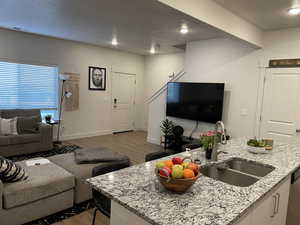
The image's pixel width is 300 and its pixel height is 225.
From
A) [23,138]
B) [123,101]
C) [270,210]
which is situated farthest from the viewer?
[123,101]

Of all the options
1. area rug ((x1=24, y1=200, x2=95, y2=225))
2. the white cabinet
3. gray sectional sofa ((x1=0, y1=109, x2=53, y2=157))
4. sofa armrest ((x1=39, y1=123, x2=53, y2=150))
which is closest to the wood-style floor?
sofa armrest ((x1=39, y1=123, x2=53, y2=150))

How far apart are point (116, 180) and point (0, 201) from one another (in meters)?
1.36

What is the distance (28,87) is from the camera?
548 centimetres

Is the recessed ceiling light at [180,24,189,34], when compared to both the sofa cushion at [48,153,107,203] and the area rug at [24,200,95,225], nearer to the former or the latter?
the sofa cushion at [48,153,107,203]

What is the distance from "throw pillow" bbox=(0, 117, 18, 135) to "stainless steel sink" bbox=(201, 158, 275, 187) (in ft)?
14.1

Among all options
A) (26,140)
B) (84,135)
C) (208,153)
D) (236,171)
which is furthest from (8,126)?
(236,171)

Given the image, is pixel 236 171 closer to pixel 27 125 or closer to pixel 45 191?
pixel 45 191

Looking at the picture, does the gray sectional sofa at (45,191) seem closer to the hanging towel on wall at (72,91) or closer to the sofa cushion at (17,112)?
the sofa cushion at (17,112)

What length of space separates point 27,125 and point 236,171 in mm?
4482

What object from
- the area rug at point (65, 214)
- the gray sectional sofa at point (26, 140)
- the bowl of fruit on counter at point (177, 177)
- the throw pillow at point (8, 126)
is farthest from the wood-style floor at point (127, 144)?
the bowl of fruit on counter at point (177, 177)

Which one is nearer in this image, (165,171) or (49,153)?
(165,171)

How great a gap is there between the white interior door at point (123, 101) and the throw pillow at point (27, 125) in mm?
2684

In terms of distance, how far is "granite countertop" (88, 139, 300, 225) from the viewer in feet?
3.73

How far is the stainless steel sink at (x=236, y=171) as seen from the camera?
77.0 inches
